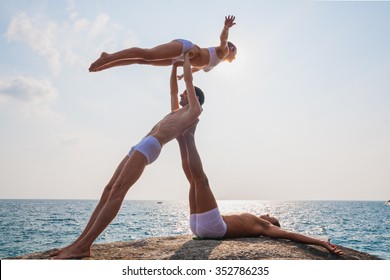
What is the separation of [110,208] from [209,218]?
1582 mm

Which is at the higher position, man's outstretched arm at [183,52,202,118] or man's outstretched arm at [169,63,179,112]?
man's outstretched arm at [169,63,179,112]

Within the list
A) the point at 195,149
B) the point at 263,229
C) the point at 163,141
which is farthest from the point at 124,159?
the point at 263,229

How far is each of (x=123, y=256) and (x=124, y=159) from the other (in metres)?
1.27

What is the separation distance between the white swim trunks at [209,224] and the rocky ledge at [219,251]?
22 centimetres

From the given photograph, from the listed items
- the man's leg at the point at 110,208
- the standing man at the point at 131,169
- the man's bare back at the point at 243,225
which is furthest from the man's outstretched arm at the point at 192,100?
the man's bare back at the point at 243,225

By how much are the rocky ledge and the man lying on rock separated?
13 cm

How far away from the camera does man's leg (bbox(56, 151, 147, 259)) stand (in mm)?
4095

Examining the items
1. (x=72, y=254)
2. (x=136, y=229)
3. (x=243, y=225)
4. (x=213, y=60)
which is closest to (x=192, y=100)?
(x=213, y=60)

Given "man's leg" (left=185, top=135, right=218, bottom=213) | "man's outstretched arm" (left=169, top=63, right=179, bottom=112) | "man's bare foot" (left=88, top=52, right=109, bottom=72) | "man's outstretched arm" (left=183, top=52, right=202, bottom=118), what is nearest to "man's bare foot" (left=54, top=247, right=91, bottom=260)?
"man's leg" (left=185, top=135, right=218, bottom=213)

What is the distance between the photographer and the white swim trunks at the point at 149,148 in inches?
176

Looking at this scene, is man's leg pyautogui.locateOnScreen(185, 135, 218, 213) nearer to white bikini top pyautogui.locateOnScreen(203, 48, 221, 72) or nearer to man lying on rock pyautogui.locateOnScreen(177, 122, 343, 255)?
man lying on rock pyautogui.locateOnScreen(177, 122, 343, 255)
